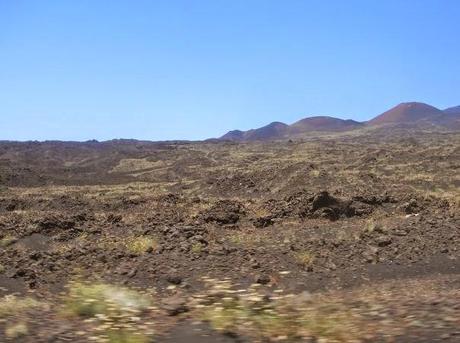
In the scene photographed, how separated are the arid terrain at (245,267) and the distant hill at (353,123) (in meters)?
111

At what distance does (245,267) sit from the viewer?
407 inches

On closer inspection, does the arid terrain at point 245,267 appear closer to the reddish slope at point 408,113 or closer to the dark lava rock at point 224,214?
the dark lava rock at point 224,214

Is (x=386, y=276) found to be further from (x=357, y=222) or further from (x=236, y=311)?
(x=236, y=311)

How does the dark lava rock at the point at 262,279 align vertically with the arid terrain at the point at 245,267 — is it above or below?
below

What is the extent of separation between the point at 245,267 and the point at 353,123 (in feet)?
470

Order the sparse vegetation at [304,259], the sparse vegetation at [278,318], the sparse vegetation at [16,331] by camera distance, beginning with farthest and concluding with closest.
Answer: the sparse vegetation at [304,259], the sparse vegetation at [16,331], the sparse vegetation at [278,318]

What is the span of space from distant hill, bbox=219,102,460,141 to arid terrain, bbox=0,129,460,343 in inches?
4369

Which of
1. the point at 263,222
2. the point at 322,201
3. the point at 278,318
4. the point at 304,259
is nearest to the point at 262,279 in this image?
the point at 304,259

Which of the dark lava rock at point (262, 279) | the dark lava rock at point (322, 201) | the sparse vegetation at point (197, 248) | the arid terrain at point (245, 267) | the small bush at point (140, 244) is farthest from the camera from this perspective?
the dark lava rock at point (322, 201)

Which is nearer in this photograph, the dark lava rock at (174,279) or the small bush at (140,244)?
the dark lava rock at (174,279)

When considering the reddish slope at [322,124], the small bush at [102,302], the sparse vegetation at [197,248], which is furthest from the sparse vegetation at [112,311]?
the reddish slope at [322,124]

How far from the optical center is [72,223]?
1556 cm

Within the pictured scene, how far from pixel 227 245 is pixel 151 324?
23.8 feet

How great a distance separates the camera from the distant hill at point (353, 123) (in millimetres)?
137337
